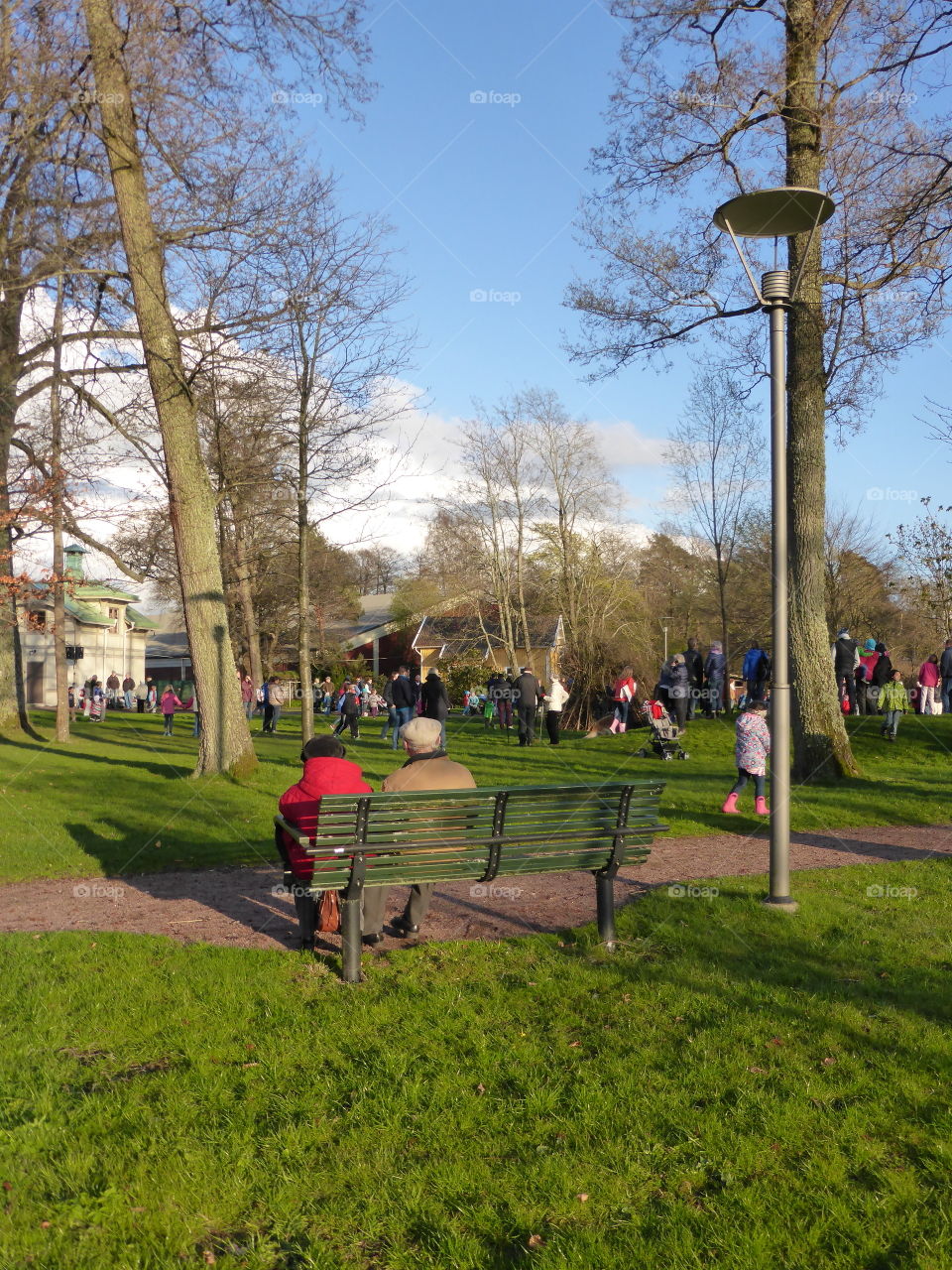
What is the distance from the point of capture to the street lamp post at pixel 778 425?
22.6ft

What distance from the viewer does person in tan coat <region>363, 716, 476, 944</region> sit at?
6.50 m

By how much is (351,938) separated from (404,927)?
105 cm

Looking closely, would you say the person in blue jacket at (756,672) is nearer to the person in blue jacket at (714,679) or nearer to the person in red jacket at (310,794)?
the person in blue jacket at (714,679)

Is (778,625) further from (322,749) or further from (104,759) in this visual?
(104,759)

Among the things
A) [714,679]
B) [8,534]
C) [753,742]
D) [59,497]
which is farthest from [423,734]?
[714,679]

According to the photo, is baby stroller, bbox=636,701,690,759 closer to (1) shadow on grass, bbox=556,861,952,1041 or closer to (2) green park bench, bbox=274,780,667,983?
(1) shadow on grass, bbox=556,861,952,1041

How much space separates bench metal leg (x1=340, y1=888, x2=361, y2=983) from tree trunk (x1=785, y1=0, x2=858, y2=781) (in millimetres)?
8862

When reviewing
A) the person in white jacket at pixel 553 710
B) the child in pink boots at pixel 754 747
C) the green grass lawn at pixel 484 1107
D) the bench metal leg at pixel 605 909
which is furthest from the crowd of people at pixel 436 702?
the green grass lawn at pixel 484 1107

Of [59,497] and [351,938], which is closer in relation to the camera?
[351,938]

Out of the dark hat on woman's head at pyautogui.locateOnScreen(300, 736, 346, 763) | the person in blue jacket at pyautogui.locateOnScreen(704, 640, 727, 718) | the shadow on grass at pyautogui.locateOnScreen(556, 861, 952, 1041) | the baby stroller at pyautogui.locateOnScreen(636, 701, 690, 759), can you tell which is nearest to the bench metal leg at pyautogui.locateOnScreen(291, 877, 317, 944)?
the dark hat on woman's head at pyautogui.locateOnScreen(300, 736, 346, 763)

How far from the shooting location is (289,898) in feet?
26.2

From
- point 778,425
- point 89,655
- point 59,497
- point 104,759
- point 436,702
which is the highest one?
point 59,497

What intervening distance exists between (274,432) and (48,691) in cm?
4554

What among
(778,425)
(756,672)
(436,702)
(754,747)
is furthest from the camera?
(756,672)
